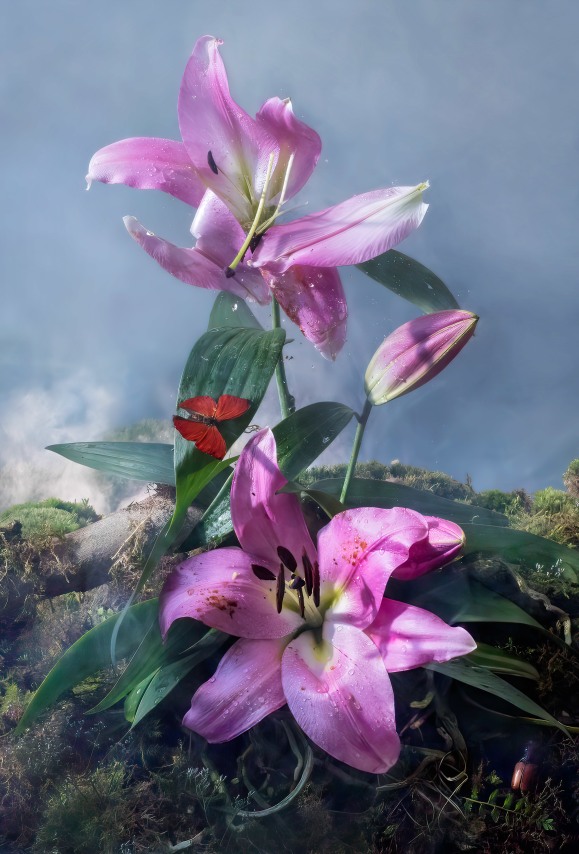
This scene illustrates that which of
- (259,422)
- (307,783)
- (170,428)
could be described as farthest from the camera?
(170,428)

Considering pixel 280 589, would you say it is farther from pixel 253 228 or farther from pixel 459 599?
pixel 253 228

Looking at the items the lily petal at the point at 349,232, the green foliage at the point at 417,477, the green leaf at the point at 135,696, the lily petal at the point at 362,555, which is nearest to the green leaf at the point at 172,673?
the green leaf at the point at 135,696

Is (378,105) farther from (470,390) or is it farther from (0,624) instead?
(0,624)

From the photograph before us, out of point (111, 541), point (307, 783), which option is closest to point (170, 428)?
point (111, 541)

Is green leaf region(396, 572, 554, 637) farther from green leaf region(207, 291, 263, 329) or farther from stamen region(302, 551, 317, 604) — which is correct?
green leaf region(207, 291, 263, 329)

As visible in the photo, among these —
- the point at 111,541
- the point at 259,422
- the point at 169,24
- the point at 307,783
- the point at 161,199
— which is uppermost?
the point at 169,24

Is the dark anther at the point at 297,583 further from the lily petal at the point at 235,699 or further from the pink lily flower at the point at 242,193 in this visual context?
the pink lily flower at the point at 242,193

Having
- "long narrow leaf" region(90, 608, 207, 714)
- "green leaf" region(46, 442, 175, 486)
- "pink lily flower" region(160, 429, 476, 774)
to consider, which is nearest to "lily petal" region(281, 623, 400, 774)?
"pink lily flower" region(160, 429, 476, 774)
